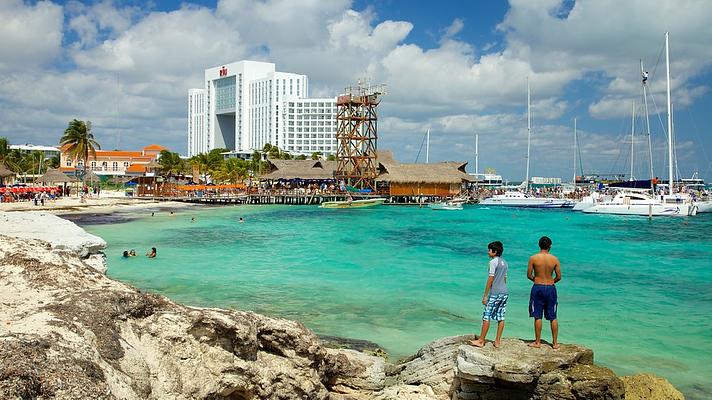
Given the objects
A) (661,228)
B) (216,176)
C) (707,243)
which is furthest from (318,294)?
(216,176)

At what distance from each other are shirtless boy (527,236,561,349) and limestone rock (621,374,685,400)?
3.61 ft

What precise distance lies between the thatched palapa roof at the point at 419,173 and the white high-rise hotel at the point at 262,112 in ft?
271

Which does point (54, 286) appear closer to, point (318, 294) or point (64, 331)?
point (64, 331)

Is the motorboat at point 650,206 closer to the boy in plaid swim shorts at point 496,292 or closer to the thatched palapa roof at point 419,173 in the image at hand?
the thatched palapa roof at point 419,173

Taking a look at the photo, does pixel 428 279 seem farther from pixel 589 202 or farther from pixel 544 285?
pixel 589 202

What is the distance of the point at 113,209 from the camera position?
4725 cm

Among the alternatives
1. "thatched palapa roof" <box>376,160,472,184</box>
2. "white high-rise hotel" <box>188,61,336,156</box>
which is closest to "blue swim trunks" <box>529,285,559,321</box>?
"thatched palapa roof" <box>376,160,472,184</box>

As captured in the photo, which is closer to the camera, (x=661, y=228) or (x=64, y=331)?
(x=64, y=331)

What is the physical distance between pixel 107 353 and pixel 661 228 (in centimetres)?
4497

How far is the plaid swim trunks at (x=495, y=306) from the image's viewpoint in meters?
6.96

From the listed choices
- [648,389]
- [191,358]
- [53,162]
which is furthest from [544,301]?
[53,162]

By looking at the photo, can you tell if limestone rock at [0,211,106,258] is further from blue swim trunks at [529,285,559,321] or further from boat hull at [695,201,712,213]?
boat hull at [695,201,712,213]

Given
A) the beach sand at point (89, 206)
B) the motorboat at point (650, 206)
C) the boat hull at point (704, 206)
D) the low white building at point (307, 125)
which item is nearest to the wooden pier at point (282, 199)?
the beach sand at point (89, 206)

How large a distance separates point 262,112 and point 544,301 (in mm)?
157307
